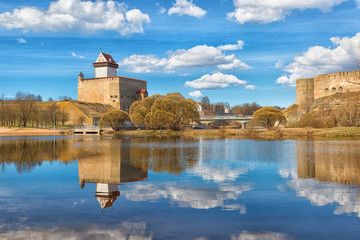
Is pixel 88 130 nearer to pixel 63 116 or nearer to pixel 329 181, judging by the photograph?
pixel 63 116

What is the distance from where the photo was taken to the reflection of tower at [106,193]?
9.18m

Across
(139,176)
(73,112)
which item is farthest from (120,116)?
(139,176)

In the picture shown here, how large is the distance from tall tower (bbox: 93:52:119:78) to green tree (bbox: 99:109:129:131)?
42471mm

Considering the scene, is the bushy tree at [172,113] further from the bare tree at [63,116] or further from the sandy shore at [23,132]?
the bare tree at [63,116]

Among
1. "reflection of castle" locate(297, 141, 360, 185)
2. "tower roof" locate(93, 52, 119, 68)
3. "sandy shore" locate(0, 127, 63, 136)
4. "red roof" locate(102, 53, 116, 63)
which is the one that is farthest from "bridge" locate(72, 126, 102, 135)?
"reflection of castle" locate(297, 141, 360, 185)

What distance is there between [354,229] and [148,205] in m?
4.81

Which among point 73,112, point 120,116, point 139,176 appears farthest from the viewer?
point 73,112

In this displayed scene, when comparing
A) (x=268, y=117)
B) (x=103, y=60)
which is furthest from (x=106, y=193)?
(x=103, y=60)

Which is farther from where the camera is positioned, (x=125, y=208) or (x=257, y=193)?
(x=257, y=193)

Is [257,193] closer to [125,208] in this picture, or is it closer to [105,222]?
[125,208]

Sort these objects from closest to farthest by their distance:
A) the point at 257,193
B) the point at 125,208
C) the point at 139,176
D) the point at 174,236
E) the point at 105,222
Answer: the point at 174,236 < the point at 105,222 < the point at 125,208 < the point at 257,193 < the point at 139,176

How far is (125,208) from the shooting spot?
27.9ft

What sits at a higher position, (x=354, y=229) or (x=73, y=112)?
(x=73, y=112)

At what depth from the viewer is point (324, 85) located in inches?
2554
